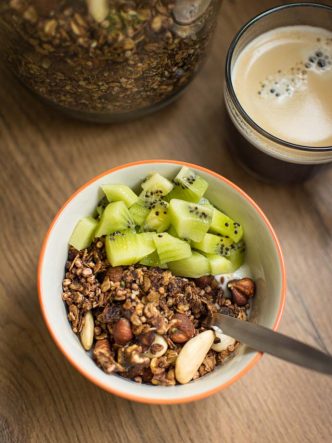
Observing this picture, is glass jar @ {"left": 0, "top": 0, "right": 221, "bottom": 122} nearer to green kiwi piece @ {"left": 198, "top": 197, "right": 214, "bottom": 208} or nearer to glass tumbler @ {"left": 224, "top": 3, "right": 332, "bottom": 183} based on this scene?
glass tumbler @ {"left": 224, "top": 3, "right": 332, "bottom": 183}

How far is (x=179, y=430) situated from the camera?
105 centimetres

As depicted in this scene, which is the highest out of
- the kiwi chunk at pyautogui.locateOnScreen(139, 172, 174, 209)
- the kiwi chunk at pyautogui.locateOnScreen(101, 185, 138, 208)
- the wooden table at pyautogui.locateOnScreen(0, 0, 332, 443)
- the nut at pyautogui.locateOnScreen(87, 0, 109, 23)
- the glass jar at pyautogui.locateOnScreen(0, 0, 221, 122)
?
the nut at pyautogui.locateOnScreen(87, 0, 109, 23)

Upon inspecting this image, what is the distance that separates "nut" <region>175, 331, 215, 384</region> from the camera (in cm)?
92

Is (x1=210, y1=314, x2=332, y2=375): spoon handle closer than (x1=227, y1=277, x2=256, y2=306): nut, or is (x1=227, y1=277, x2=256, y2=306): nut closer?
(x1=210, y1=314, x2=332, y2=375): spoon handle

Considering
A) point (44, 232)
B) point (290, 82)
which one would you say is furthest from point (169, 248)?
point (290, 82)

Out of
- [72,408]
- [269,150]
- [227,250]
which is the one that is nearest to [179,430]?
[72,408]

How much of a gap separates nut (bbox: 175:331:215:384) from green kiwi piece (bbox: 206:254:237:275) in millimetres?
122

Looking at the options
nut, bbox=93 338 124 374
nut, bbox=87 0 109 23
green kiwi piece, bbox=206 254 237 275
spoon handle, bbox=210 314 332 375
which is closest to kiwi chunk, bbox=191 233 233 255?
green kiwi piece, bbox=206 254 237 275

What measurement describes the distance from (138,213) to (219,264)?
0.52ft

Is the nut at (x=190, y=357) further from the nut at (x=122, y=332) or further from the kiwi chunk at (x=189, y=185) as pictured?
the kiwi chunk at (x=189, y=185)

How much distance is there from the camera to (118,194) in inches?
39.4

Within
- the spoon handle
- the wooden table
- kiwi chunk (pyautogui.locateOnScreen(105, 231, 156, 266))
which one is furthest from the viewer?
the wooden table

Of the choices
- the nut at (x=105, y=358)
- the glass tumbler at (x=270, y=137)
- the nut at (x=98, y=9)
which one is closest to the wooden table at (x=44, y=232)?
the glass tumbler at (x=270, y=137)

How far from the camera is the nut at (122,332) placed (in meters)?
0.91
